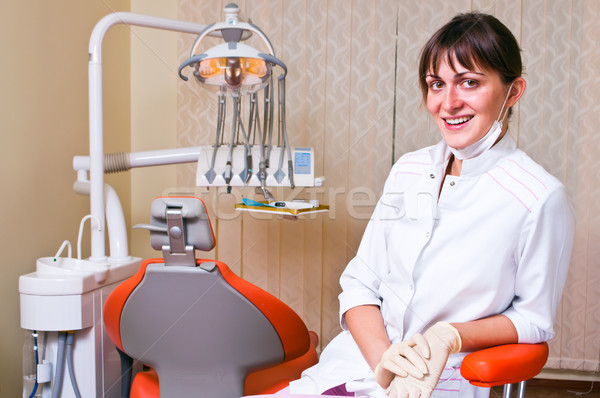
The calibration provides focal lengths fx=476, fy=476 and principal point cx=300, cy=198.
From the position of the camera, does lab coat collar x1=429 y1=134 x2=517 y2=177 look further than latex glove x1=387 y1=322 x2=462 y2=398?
Yes

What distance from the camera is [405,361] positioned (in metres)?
0.70

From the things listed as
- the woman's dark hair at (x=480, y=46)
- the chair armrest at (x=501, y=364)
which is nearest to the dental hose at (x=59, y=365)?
the chair armrest at (x=501, y=364)

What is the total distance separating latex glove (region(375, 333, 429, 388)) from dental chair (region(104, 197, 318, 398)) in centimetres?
27

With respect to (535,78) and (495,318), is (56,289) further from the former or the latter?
(535,78)

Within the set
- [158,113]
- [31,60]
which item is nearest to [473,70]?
[31,60]

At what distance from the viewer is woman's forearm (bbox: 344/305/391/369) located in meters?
0.86

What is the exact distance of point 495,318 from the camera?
2.74ft

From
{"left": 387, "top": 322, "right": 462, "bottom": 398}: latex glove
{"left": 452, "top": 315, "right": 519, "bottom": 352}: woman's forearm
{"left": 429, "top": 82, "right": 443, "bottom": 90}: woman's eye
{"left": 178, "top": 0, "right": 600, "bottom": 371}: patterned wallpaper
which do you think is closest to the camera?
{"left": 387, "top": 322, "right": 462, "bottom": 398}: latex glove

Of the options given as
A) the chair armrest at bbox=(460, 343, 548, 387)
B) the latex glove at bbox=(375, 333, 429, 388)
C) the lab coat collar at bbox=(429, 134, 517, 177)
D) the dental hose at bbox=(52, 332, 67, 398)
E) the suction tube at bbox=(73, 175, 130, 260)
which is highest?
the lab coat collar at bbox=(429, 134, 517, 177)

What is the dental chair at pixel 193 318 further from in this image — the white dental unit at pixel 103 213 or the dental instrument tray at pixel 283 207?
the dental instrument tray at pixel 283 207

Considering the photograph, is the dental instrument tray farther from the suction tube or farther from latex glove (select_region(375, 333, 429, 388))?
latex glove (select_region(375, 333, 429, 388))

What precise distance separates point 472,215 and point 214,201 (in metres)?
1.67

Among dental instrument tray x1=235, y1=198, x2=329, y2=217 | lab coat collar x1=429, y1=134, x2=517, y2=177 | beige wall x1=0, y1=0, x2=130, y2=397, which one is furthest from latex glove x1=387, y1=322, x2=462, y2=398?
beige wall x1=0, y1=0, x2=130, y2=397

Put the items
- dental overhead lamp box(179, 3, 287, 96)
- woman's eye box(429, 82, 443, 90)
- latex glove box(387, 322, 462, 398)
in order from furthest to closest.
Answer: dental overhead lamp box(179, 3, 287, 96), woman's eye box(429, 82, 443, 90), latex glove box(387, 322, 462, 398)
